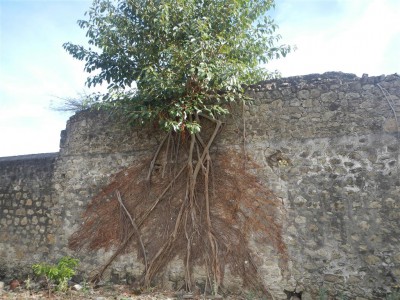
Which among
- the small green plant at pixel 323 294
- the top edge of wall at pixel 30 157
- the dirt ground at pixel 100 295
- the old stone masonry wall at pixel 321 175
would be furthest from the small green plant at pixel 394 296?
the top edge of wall at pixel 30 157

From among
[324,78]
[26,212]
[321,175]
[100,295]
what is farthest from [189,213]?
[26,212]

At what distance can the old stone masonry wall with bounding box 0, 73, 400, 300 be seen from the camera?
438 centimetres

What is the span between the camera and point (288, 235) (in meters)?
4.71

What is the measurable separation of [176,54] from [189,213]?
2.22 m

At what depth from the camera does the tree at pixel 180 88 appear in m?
4.91

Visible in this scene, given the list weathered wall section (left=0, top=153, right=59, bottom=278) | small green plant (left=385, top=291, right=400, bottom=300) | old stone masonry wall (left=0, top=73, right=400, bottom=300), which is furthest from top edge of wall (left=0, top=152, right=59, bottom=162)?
small green plant (left=385, top=291, right=400, bottom=300)

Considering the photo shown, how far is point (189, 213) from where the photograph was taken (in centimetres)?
512

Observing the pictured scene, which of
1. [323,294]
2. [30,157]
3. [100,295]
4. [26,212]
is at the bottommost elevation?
[100,295]

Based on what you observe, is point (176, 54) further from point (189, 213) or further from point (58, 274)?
point (58, 274)

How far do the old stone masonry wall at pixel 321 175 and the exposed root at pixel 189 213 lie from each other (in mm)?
156

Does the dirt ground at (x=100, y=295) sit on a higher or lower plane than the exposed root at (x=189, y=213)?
lower

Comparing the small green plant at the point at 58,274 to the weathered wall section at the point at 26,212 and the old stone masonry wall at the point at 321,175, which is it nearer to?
the old stone masonry wall at the point at 321,175

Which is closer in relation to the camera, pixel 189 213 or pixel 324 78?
pixel 324 78

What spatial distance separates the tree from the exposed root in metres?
0.02
